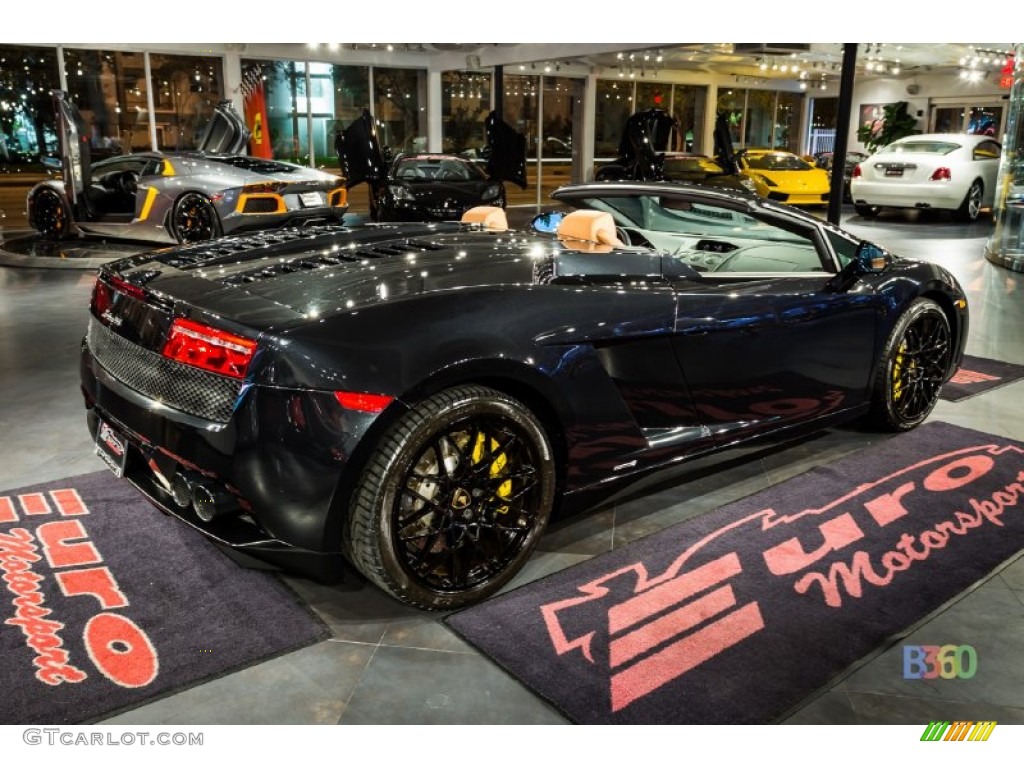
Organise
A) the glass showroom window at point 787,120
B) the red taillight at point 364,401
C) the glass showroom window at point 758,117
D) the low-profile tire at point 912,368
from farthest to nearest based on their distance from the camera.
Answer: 1. the glass showroom window at point 787,120
2. the glass showroom window at point 758,117
3. the low-profile tire at point 912,368
4. the red taillight at point 364,401

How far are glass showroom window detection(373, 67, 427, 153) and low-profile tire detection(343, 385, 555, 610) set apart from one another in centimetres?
1655

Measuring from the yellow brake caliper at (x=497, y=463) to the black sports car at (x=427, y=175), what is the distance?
7.79 meters

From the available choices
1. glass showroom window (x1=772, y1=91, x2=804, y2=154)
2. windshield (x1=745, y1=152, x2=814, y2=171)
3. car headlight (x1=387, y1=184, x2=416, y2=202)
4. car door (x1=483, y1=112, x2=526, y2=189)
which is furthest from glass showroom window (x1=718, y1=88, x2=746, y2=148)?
car headlight (x1=387, y1=184, x2=416, y2=202)

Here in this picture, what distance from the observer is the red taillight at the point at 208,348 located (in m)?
2.17

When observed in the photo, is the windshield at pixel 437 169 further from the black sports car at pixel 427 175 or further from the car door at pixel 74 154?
the car door at pixel 74 154

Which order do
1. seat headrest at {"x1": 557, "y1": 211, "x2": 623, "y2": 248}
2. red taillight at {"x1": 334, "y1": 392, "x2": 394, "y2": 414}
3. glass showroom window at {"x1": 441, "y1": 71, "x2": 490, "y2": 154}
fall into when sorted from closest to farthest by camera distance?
red taillight at {"x1": 334, "y1": 392, "x2": 394, "y2": 414}, seat headrest at {"x1": 557, "y1": 211, "x2": 623, "y2": 248}, glass showroom window at {"x1": 441, "y1": 71, "x2": 490, "y2": 154}

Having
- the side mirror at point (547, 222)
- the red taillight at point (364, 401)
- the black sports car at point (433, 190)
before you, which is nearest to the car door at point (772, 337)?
the side mirror at point (547, 222)

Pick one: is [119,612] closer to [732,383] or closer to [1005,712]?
[732,383]

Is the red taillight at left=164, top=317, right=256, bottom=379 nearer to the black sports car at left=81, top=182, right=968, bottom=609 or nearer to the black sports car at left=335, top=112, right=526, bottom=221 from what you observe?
the black sports car at left=81, top=182, right=968, bottom=609
